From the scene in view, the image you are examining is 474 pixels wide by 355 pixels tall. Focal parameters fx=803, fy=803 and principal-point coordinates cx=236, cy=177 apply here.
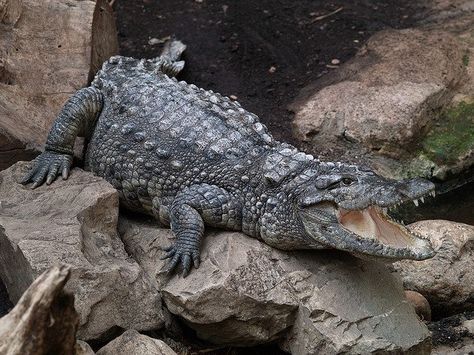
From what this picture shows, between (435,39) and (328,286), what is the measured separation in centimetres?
354

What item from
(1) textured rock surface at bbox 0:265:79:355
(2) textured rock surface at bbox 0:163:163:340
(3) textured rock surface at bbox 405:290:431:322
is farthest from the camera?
(3) textured rock surface at bbox 405:290:431:322

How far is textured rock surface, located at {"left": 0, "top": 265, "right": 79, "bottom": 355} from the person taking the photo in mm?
3039

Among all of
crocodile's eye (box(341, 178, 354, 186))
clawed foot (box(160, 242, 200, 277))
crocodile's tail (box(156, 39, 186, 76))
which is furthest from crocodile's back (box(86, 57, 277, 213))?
crocodile's tail (box(156, 39, 186, 76))

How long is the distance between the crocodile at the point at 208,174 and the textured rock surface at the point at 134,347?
717 millimetres

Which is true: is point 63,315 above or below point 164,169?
above

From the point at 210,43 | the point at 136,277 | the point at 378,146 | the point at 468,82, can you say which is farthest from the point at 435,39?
the point at 136,277

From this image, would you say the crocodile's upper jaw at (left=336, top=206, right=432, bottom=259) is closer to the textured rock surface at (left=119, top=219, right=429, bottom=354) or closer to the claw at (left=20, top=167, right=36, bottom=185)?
the textured rock surface at (left=119, top=219, right=429, bottom=354)

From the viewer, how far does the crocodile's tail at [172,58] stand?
22.7 feet

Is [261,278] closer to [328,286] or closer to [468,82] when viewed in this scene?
[328,286]

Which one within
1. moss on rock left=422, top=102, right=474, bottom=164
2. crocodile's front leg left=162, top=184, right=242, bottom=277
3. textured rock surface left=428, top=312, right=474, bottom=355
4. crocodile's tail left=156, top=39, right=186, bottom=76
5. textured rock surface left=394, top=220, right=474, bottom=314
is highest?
crocodile's tail left=156, top=39, right=186, bottom=76

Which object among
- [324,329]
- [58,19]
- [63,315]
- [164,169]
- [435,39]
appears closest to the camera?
[63,315]

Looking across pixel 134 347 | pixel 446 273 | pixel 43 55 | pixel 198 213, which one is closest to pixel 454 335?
pixel 446 273

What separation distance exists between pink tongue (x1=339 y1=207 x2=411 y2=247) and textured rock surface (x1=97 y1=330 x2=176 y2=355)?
127 cm

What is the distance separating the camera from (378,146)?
656 cm
